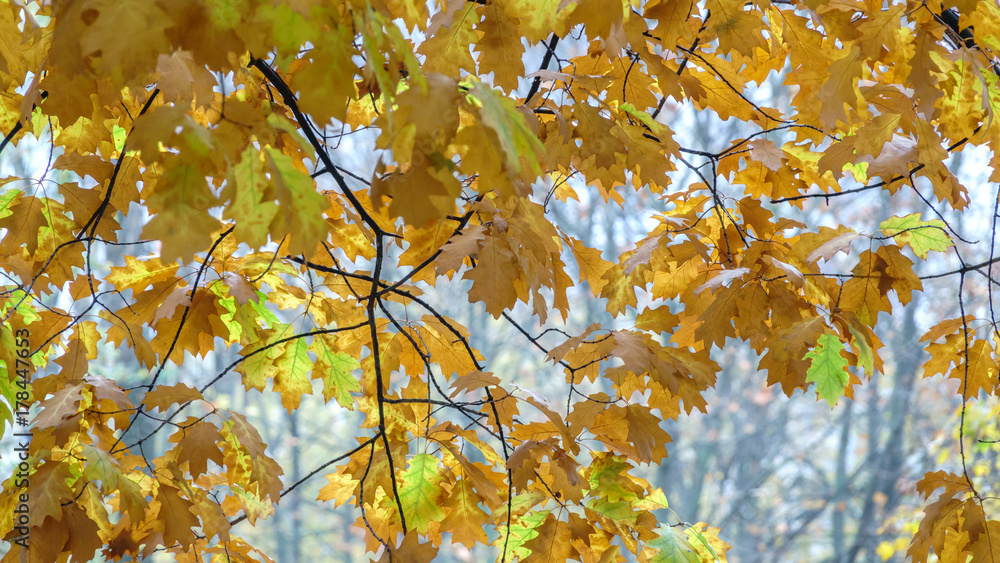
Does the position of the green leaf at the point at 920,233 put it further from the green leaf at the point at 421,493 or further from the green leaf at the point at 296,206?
the green leaf at the point at 296,206

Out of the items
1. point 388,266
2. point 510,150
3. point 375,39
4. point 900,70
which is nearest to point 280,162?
point 375,39

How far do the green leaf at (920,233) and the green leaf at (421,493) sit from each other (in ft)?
4.73

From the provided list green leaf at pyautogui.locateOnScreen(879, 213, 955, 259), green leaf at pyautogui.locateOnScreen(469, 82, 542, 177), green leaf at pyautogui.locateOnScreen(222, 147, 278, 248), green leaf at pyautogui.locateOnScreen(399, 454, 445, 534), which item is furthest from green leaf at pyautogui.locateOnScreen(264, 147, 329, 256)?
green leaf at pyautogui.locateOnScreen(879, 213, 955, 259)

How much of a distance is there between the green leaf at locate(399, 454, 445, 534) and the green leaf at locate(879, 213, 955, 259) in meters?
1.44

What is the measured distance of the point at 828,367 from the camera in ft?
5.72

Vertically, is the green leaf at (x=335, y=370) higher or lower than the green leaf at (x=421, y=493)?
higher

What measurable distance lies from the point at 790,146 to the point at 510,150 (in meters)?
1.66

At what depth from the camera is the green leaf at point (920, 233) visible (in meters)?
1.96

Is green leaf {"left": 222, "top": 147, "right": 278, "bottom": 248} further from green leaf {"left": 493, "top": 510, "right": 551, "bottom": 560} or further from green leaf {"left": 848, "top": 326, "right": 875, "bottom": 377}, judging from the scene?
green leaf {"left": 848, "top": 326, "right": 875, "bottom": 377}

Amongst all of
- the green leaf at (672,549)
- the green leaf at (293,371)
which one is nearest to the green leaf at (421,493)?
the green leaf at (293,371)

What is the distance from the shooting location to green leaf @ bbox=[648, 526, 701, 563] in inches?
64.6

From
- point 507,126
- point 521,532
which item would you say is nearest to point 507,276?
point 507,126

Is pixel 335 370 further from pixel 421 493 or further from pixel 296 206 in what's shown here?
pixel 296 206

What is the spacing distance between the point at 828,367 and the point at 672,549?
0.60m
